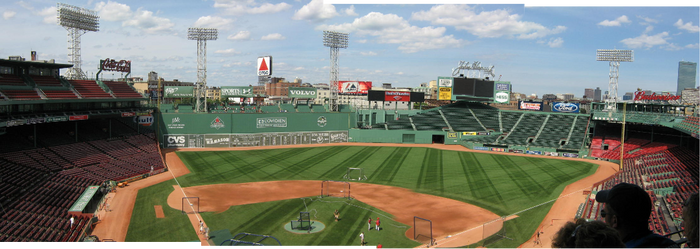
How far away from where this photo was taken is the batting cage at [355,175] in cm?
4192

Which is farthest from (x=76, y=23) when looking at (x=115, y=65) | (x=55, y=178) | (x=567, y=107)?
(x=567, y=107)

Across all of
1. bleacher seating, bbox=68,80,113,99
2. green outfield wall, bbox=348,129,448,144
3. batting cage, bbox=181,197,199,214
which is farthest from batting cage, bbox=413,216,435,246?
green outfield wall, bbox=348,129,448,144

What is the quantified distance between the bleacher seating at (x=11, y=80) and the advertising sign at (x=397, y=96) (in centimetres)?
5318

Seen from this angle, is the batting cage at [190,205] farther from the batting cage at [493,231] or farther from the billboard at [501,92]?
the billboard at [501,92]

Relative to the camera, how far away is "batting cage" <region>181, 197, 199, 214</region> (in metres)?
29.7

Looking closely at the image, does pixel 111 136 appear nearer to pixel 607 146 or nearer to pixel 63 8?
pixel 63 8

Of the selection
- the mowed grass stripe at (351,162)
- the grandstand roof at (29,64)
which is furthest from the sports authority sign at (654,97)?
the grandstand roof at (29,64)

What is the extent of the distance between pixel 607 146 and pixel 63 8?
75.7 meters

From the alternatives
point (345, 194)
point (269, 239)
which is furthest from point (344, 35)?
point (269, 239)

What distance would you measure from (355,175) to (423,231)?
57.8 ft

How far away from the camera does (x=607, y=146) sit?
58.4 metres

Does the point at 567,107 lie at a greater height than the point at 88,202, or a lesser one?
greater

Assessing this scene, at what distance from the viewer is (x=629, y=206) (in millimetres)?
4539

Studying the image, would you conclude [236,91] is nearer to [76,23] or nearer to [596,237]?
[76,23]
